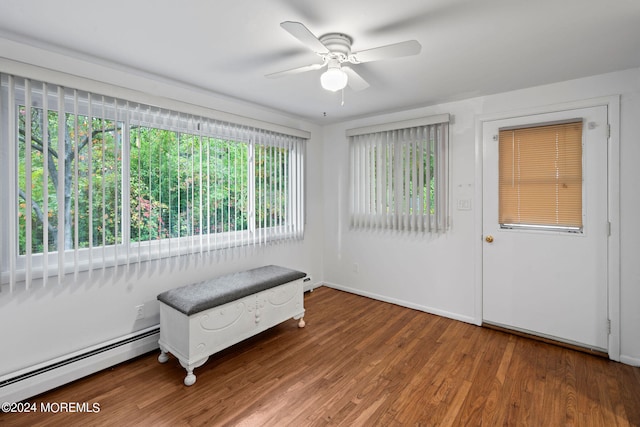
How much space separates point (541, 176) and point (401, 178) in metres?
1.34

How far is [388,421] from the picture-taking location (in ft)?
5.87

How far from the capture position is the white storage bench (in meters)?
2.19

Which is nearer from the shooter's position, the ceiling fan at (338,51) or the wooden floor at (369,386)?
the ceiling fan at (338,51)

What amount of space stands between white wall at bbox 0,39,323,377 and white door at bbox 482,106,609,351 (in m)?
2.61

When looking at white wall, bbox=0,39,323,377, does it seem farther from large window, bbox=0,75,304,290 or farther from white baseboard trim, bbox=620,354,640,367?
white baseboard trim, bbox=620,354,640,367

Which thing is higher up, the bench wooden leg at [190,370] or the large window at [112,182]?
the large window at [112,182]

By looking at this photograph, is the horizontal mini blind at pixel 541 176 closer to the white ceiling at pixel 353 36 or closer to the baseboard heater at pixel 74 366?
the white ceiling at pixel 353 36

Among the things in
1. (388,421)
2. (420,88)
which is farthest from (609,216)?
(388,421)

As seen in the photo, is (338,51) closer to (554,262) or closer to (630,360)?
(554,262)

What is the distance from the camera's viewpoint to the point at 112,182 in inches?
89.9

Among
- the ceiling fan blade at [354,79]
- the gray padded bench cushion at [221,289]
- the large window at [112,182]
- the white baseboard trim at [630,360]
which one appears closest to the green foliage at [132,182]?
the large window at [112,182]

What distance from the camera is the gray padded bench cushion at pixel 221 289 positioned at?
87.7 inches

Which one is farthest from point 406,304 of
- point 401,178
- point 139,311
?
point 139,311

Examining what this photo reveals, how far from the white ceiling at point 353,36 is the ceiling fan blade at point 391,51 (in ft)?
0.50
